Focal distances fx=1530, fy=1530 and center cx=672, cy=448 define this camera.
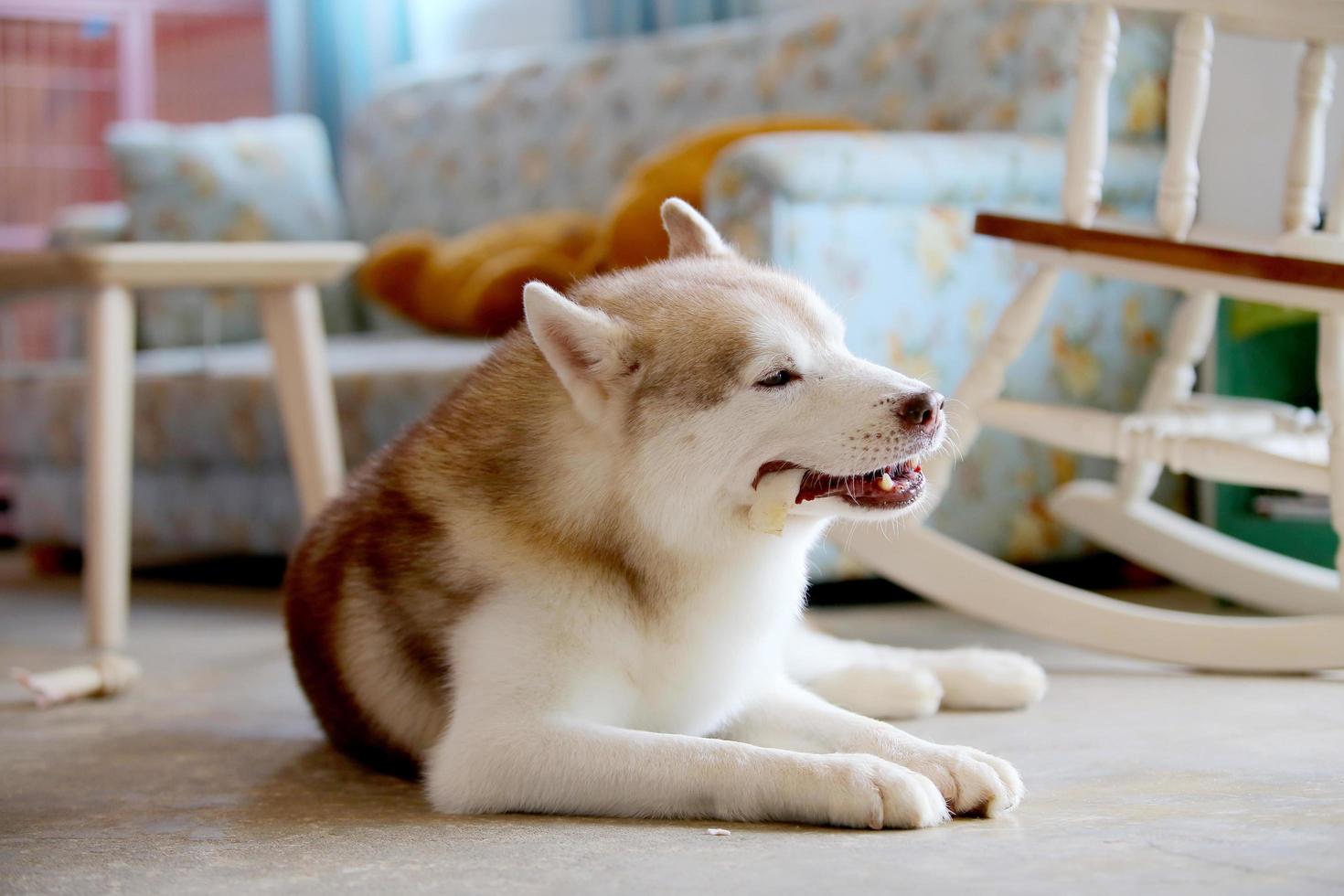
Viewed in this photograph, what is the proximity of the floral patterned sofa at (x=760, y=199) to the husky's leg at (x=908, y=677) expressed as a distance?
0.64 m

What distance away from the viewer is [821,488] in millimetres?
1504

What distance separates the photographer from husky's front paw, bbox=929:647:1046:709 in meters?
1.97

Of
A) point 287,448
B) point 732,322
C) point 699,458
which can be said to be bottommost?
point 287,448

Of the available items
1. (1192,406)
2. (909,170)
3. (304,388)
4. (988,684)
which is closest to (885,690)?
(988,684)

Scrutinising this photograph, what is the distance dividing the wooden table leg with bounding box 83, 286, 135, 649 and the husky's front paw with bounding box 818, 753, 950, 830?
66.3 inches

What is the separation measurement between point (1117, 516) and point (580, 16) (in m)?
3.01

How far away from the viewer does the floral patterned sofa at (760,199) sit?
9.12ft

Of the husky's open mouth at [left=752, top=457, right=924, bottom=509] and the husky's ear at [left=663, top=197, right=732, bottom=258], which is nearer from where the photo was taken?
the husky's open mouth at [left=752, top=457, right=924, bottom=509]

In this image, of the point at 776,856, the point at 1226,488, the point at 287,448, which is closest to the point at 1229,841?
the point at 776,856

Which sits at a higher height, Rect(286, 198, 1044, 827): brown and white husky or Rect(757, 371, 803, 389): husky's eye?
Rect(757, 371, 803, 389): husky's eye

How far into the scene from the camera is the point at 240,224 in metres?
4.22

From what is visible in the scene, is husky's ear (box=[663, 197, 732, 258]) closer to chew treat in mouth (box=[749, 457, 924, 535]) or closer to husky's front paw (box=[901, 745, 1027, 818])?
chew treat in mouth (box=[749, 457, 924, 535])

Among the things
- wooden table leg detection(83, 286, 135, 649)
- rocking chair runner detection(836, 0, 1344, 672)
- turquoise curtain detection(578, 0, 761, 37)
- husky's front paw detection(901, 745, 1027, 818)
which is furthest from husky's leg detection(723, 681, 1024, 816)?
turquoise curtain detection(578, 0, 761, 37)

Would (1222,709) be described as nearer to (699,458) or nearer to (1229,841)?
(1229,841)
